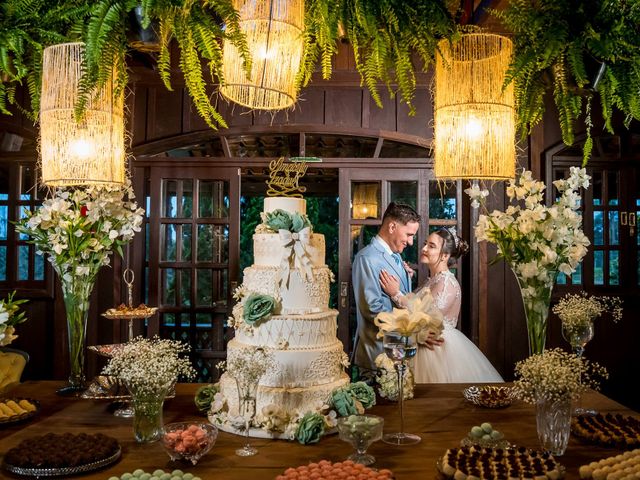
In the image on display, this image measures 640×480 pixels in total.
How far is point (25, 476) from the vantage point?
5.63ft

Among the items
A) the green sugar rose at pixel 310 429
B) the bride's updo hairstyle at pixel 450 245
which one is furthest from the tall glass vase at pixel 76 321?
the bride's updo hairstyle at pixel 450 245

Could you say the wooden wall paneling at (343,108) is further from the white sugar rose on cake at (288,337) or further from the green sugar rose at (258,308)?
the green sugar rose at (258,308)

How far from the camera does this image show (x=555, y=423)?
187cm

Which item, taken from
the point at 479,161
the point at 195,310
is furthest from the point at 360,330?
the point at 479,161

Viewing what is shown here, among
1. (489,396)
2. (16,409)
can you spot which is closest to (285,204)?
(489,396)

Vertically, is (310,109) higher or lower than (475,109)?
higher

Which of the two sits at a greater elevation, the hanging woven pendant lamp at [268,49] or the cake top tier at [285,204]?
the hanging woven pendant lamp at [268,49]

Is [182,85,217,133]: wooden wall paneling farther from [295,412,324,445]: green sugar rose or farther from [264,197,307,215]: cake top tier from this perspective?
[295,412,324,445]: green sugar rose

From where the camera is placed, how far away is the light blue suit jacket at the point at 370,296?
3.92 m

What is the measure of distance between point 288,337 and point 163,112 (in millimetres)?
3112

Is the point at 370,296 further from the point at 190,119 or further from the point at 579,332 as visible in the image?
the point at 190,119

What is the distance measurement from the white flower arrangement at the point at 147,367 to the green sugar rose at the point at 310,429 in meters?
0.48

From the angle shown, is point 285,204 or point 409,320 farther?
point 285,204

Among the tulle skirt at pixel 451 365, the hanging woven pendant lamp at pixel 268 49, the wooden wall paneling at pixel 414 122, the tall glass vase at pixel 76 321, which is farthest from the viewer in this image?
the wooden wall paneling at pixel 414 122
